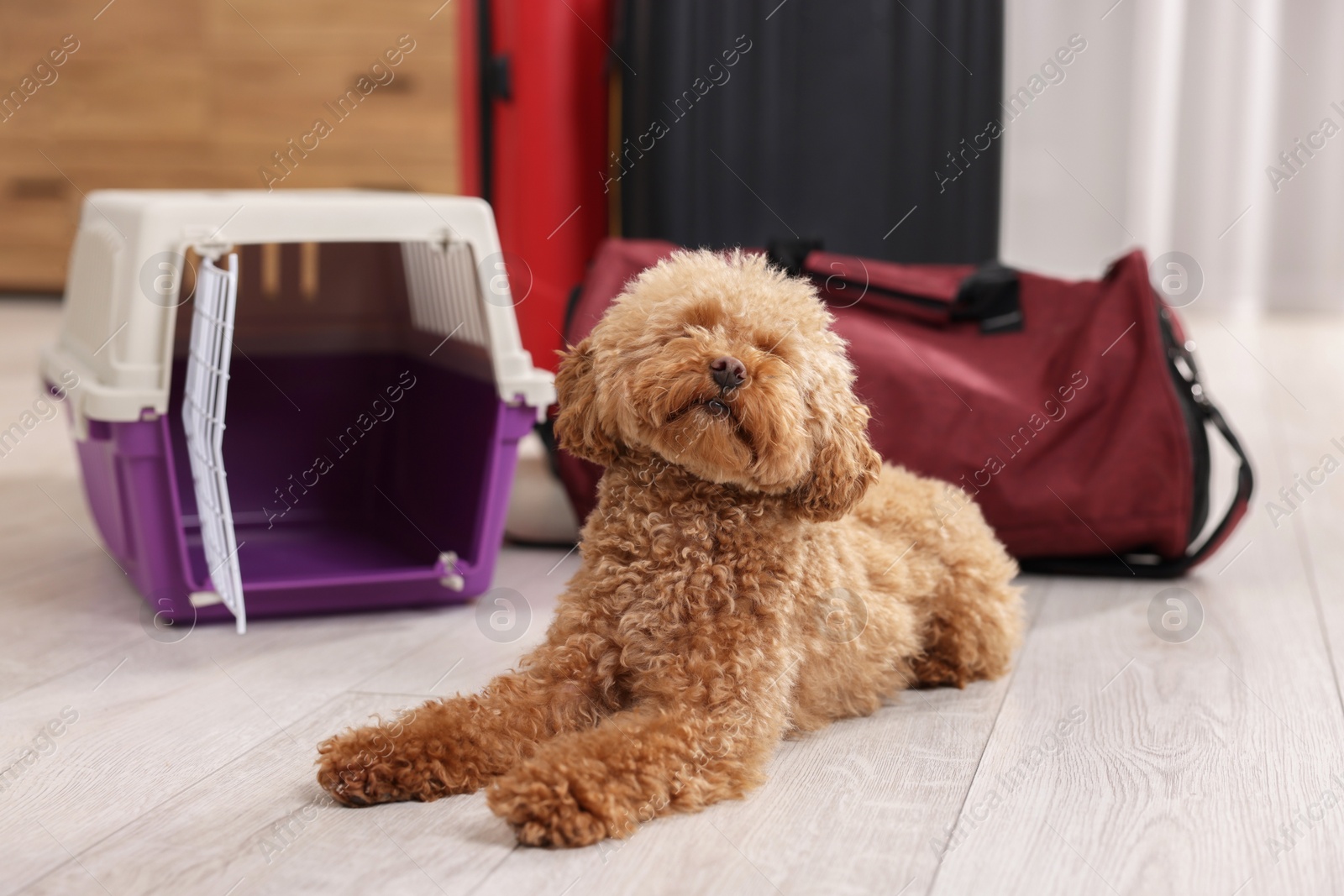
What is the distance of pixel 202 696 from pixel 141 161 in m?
3.62

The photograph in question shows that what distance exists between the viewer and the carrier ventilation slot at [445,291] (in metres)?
1.64

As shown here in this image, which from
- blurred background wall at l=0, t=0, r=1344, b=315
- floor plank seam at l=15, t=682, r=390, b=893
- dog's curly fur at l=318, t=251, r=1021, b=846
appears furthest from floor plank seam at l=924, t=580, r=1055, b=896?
blurred background wall at l=0, t=0, r=1344, b=315

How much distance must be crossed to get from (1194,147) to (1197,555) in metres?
2.74

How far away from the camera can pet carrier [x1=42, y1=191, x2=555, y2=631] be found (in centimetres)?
145

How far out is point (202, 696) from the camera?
1.31 m

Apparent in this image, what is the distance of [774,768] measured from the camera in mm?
1128

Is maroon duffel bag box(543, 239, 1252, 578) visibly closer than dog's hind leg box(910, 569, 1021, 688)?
No

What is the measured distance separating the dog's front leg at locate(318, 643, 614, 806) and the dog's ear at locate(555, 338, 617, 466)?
177mm

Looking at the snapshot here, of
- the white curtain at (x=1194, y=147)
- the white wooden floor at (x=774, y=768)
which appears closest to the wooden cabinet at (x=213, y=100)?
the white curtain at (x=1194, y=147)

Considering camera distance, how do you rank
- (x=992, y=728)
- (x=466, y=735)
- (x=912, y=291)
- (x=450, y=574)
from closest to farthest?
(x=466, y=735) → (x=992, y=728) → (x=450, y=574) → (x=912, y=291)

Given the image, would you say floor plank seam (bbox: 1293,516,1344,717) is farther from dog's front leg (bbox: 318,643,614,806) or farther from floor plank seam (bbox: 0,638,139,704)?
floor plank seam (bbox: 0,638,139,704)

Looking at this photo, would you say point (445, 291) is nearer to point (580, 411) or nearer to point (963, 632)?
point (580, 411)

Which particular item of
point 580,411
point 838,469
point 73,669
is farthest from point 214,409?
point 838,469

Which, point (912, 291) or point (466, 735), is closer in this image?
point (466, 735)
